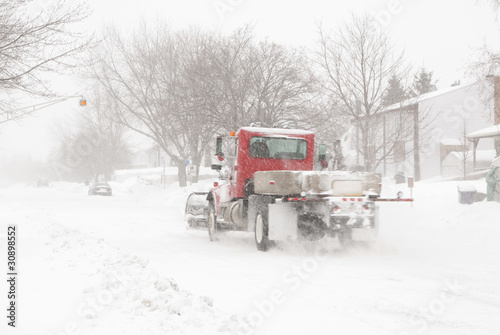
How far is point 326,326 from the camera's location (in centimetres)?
536

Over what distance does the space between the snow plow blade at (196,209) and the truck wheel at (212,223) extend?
753 millimetres

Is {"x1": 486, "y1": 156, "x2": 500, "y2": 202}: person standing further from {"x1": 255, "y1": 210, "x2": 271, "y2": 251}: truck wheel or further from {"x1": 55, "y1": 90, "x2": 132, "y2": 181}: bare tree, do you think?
{"x1": 55, "y1": 90, "x2": 132, "y2": 181}: bare tree

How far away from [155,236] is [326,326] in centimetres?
964

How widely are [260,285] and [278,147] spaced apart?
5.68 metres

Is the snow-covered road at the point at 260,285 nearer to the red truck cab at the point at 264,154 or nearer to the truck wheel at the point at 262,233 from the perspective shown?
the truck wheel at the point at 262,233

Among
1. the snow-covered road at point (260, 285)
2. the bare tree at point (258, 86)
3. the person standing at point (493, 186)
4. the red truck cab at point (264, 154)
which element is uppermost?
the bare tree at point (258, 86)

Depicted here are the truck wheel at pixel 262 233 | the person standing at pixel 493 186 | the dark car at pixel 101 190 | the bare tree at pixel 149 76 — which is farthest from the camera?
the dark car at pixel 101 190

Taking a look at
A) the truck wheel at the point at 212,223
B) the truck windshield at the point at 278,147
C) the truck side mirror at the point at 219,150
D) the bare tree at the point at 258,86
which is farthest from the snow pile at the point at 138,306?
the bare tree at the point at 258,86

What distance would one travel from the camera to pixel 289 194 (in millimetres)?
10578

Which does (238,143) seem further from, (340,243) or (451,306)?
(451,306)

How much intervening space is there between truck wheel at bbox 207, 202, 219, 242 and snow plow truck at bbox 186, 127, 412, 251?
329 millimetres

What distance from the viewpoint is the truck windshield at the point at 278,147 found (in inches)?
496

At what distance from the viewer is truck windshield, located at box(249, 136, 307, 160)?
41.3 ft

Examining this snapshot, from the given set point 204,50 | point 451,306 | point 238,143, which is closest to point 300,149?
point 238,143
